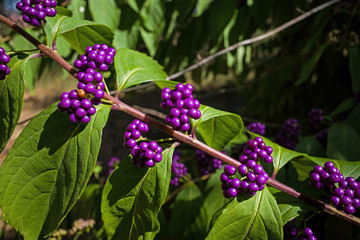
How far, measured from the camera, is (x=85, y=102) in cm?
99

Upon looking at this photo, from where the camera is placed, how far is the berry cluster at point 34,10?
114 cm

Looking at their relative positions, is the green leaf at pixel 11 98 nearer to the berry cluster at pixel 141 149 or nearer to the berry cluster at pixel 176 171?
the berry cluster at pixel 141 149

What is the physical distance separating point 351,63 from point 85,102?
6.78 ft

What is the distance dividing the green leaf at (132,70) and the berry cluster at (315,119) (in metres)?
1.26

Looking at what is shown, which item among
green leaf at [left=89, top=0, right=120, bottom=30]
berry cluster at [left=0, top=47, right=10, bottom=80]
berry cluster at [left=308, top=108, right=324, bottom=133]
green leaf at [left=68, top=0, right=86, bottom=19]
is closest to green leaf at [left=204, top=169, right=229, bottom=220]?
berry cluster at [left=308, top=108, right=324, bottom=133]

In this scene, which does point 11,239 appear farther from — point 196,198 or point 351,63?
point 351,63

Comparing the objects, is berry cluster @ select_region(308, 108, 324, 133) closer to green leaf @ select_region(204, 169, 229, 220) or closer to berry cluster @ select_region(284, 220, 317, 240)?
green leaf @ select_region(204, 169, 229, 220)

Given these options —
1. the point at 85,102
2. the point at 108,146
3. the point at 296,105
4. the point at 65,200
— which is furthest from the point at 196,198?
the point at 108,146

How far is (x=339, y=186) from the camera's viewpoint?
46.2 inches

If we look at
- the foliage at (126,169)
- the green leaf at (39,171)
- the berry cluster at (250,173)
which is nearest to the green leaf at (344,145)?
the foliage at (126,169)

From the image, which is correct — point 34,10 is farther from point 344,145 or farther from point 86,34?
point 344,145

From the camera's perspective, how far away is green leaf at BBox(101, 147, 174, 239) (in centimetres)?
114

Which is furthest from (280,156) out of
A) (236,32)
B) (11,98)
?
(236,32)

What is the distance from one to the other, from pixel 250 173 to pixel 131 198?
0.49 meters
